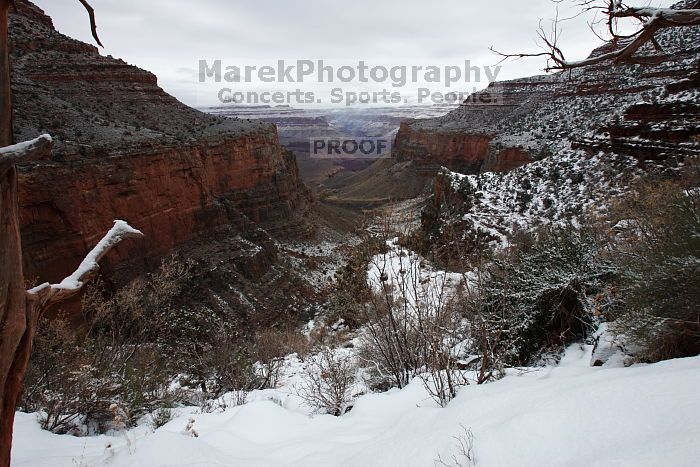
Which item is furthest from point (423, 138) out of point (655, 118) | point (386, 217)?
point (386, 217)

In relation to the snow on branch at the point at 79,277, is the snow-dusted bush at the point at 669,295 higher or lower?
lower

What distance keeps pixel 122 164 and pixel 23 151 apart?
2010cm

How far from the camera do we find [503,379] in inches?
171

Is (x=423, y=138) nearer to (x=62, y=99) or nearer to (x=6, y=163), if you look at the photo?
(x=62, y=99)

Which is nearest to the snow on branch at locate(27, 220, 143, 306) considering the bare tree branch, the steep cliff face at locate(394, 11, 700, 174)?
the bare tree branch

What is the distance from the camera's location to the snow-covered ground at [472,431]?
2.19 meters

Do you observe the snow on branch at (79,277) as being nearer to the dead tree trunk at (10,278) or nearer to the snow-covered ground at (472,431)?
the dead tree trunk at (10,278)

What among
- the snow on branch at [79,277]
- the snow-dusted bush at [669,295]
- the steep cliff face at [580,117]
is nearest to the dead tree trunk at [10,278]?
the snow on branch at [79,277]

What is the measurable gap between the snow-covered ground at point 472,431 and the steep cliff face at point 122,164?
14.5 meters

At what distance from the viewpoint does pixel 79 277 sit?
3.02 meters

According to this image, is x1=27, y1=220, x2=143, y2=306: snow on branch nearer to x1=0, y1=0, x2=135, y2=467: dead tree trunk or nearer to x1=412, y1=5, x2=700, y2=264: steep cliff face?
x1=0, y1=0, x2=135, y2=467: dead tree trunk

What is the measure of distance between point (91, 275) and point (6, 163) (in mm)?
1255

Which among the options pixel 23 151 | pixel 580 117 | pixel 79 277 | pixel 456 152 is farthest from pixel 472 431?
pixel 456 152

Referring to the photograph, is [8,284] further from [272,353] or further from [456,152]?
[456,152]
